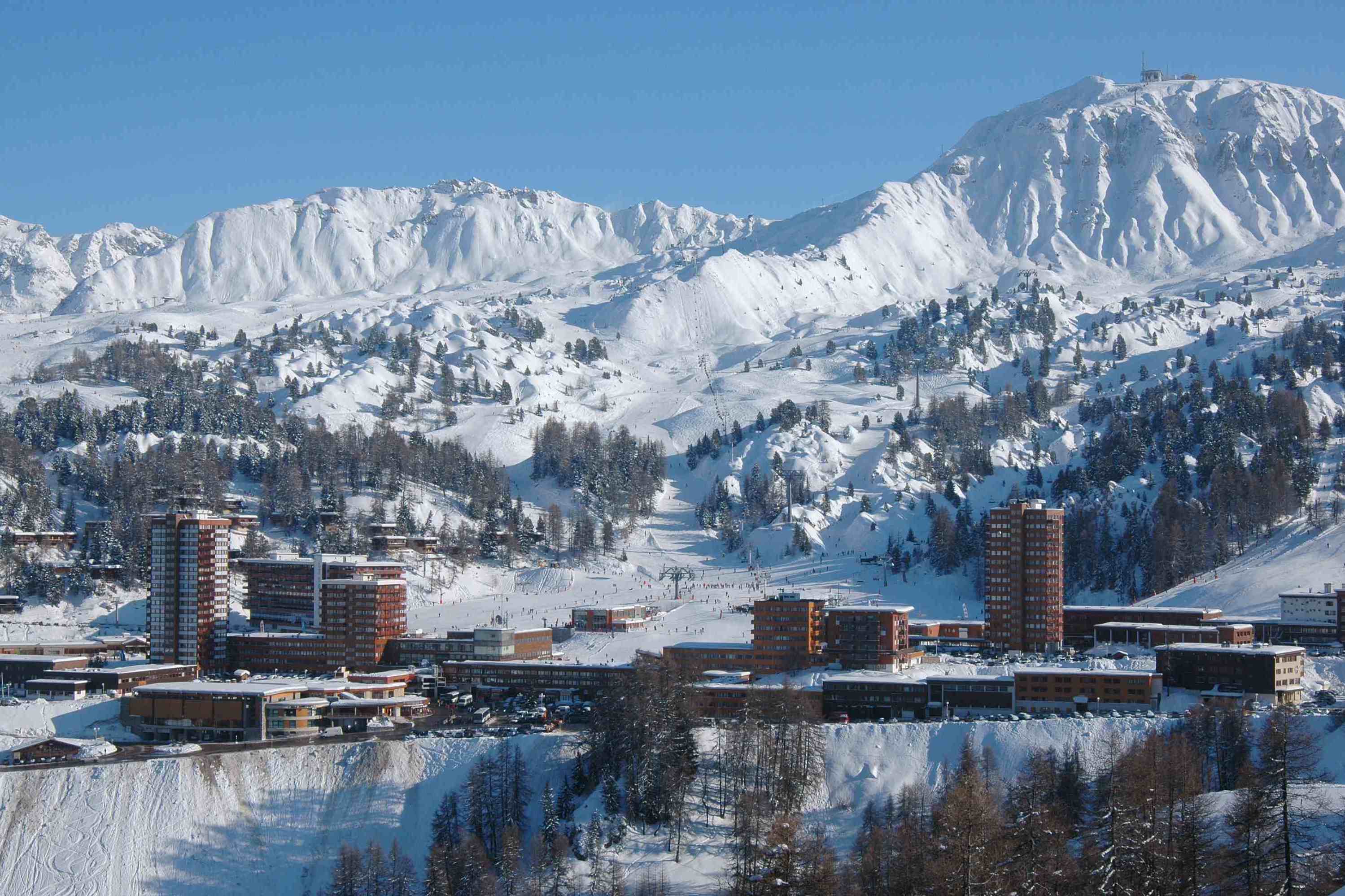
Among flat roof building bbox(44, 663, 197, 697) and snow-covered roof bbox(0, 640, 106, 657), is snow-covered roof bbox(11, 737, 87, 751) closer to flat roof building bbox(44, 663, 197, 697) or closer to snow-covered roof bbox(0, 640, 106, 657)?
flat roof building bbox(44, 663, 197, 697)

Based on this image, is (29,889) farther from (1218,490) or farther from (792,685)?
(1218,490)

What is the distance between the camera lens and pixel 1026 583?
369 feet

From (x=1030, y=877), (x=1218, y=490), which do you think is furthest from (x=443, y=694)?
(x=1218, y=490)

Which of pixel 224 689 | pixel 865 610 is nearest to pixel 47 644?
pixel 224 689

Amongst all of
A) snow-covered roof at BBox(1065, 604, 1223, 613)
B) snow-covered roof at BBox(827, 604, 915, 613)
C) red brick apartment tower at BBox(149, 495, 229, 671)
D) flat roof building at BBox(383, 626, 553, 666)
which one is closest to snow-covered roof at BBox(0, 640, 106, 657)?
red brick apartment tower at BBox(149, 495, 229, 671)

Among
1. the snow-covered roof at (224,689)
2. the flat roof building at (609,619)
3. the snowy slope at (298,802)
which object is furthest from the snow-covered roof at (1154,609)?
the snow-covered roof at (224,689)

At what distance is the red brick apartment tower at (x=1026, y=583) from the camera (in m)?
112

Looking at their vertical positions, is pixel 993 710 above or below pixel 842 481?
below

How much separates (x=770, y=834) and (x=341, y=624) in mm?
68526

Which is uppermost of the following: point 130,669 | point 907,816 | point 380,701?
point 130,669

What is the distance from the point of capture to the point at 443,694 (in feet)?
341

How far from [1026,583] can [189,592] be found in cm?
5251

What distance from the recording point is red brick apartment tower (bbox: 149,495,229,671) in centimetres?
11619

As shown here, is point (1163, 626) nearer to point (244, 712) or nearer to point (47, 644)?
point (244, 712)
